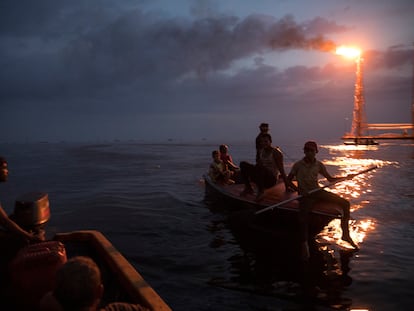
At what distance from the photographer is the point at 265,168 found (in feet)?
32.9

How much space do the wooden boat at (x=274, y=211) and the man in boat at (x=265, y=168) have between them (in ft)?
0.86

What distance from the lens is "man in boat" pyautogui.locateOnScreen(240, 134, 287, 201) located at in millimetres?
9734

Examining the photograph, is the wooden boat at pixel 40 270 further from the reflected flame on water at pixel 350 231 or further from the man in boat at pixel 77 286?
the reflected flame on water at pixel 350 231

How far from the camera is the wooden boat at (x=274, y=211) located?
811cm

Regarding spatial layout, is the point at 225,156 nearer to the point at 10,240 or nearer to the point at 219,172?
the point at 219,172

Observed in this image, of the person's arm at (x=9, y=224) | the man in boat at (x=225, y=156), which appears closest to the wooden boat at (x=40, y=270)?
the person's arm at (x=9, y=224)

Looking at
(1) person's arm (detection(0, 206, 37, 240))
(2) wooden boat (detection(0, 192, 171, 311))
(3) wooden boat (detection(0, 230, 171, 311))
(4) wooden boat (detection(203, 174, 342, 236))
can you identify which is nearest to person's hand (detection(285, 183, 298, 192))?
(4) wooden boat (detection(203, 174, 342, 236))

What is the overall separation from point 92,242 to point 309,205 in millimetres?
A: 5103

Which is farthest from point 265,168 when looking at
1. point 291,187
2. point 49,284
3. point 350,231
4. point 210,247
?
point 49,284

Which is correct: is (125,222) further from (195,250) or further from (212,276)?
(212,276)

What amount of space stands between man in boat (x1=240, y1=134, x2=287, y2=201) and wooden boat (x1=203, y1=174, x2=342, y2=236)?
0.26 metres

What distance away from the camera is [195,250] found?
895 centimetres

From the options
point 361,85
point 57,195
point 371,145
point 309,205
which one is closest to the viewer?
point 309,205

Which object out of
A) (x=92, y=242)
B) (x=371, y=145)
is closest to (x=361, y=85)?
(x=371, y=145)
